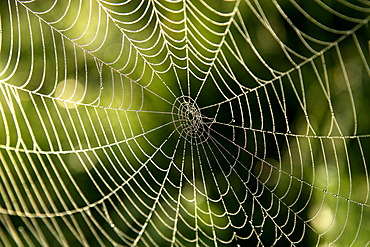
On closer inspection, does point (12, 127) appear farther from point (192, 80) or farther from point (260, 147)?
point (260, 147)

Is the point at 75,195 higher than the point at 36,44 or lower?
lower

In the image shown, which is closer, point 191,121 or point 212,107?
point 191,121

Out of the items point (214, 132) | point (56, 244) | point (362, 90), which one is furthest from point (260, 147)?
point (56, 244)

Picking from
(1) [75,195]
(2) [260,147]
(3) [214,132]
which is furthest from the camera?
(1) [75,195]

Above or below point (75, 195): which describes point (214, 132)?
above

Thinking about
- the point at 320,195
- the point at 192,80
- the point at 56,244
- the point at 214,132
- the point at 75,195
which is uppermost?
the point at 192,80

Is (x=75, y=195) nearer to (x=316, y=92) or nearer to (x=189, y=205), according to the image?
(x=189, y=205)

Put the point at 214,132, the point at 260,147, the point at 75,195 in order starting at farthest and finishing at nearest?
1. the point at 75,195
2. the point at 260,147
3. the point at 214,132

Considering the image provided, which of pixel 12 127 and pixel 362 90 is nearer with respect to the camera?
pixel 362 90

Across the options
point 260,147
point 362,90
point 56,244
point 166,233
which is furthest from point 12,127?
point 362,90
